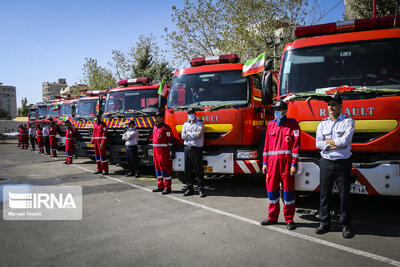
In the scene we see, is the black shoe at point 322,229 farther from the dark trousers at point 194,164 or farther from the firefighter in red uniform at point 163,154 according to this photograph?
the firefighter in red uniform at point 163,154

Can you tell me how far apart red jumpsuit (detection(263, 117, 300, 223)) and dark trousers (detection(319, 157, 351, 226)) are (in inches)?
16.9

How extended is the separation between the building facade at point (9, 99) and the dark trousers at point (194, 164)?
16577 centimetres

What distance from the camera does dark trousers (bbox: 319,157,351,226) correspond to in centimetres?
→ 418

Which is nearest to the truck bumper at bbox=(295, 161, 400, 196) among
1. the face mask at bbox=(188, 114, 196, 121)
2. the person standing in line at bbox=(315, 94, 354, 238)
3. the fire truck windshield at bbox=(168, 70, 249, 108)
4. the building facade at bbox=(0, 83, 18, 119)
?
the person standing in line at bbox=(315, 94, 354, 238)

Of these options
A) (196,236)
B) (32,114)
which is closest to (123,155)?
(196,236)

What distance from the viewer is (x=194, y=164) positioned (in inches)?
267

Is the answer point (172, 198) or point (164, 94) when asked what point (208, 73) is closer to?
point (164, 94)

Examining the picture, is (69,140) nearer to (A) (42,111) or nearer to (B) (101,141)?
(B) (101,141)

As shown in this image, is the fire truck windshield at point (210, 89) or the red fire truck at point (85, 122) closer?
the fire truck windshield at point (210, 89)

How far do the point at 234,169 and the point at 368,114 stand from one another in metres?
2.93

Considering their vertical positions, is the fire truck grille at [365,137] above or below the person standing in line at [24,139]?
above

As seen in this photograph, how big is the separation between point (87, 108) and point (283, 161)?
10581 millimetres

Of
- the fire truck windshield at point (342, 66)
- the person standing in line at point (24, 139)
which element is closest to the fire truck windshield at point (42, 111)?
the person standing in line at point (24, 139)

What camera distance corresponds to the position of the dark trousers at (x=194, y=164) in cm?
668
